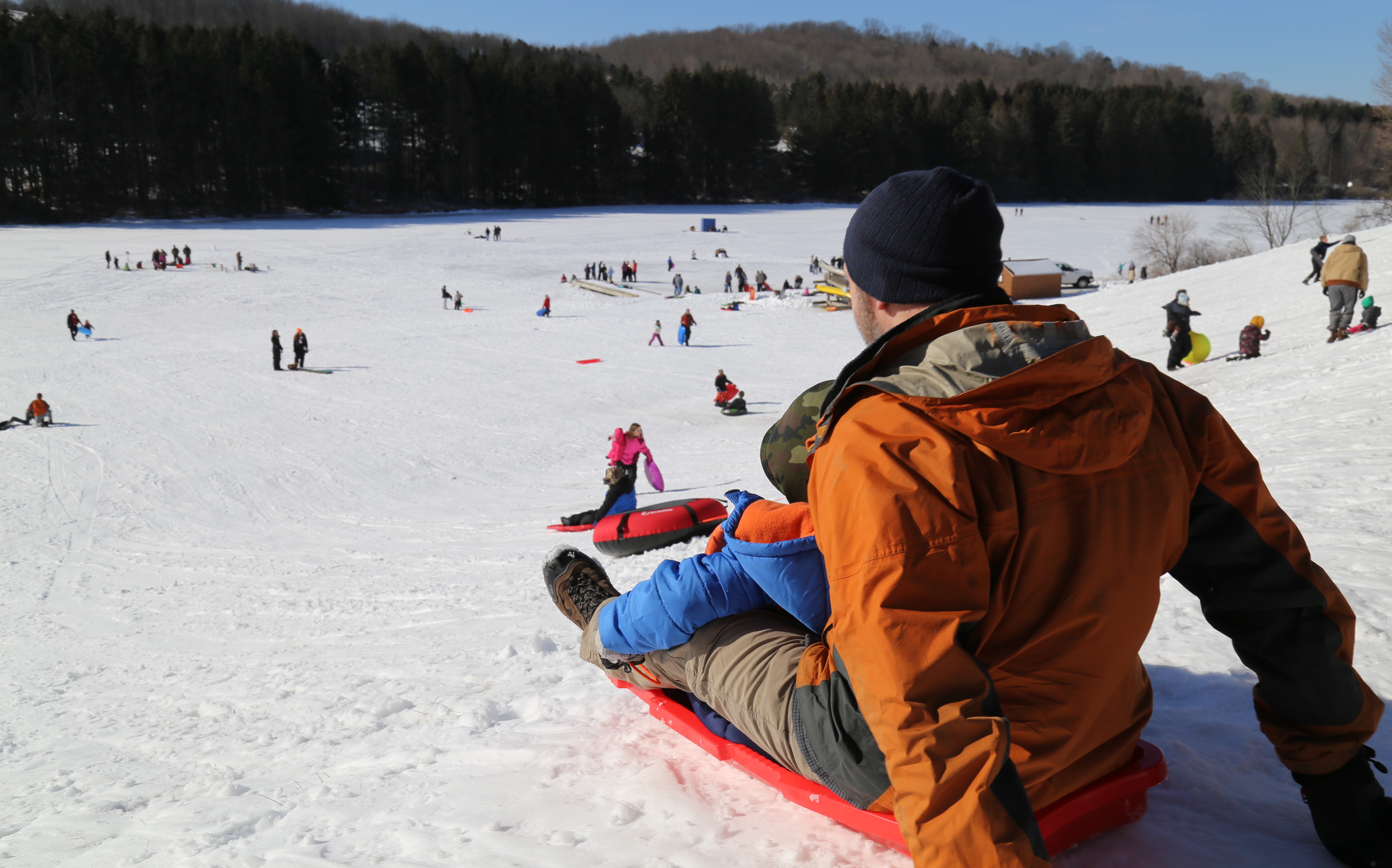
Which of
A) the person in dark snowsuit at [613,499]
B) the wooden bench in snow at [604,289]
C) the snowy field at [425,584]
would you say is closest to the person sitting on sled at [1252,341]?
the snowy field at [425,584]

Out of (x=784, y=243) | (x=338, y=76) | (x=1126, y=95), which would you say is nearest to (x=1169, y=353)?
(x=784, y=243)

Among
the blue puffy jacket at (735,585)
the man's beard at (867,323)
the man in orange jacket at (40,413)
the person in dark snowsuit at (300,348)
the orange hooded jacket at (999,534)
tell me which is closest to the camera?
the orange hooded jacket at (999,534)

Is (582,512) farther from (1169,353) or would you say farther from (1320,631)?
(1169,353)

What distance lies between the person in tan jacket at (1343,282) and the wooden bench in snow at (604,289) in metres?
23.4

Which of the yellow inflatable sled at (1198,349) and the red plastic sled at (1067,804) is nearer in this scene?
the red plastic sled at (1067,804)

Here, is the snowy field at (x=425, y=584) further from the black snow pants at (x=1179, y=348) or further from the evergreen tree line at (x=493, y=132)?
the evergreen tree line at (x=493, y=132)

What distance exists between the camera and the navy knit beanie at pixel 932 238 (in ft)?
4.96

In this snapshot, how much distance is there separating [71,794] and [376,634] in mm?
2242

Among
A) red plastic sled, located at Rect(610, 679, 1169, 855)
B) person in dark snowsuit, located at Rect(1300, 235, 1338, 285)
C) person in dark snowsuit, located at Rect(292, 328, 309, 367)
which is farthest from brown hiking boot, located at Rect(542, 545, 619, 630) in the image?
person in dark snowsuit, located at Rect(292, 328, 309, 367)

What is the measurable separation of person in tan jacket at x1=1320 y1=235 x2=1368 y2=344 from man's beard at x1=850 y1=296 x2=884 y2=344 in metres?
12.8

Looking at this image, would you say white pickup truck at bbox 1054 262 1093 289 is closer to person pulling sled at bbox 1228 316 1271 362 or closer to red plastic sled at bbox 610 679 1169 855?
person pulling sled at bbox 1228 316 1271 362

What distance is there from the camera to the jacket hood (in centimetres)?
133

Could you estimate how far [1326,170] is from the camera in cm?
8562

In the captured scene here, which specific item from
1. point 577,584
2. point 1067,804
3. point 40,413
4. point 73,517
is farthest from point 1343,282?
point 40,413
